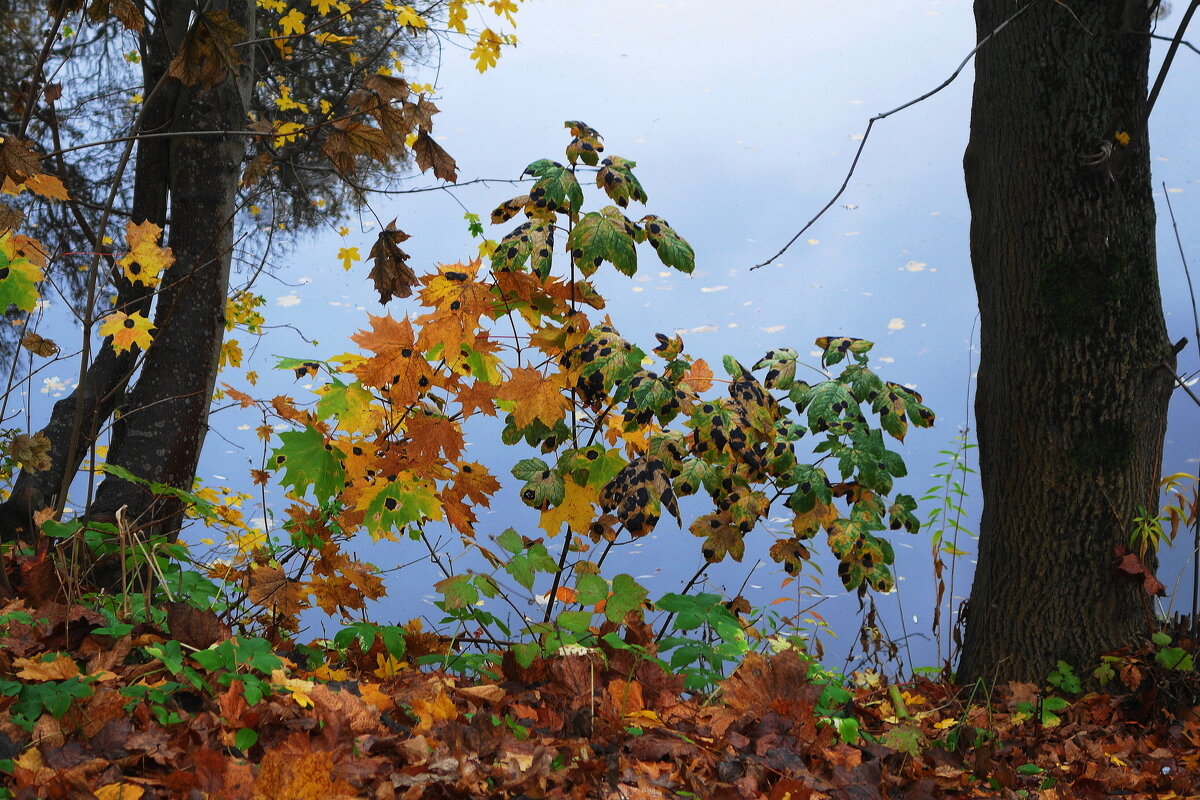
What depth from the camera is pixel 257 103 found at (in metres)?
5.09

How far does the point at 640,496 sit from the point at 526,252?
64 cm

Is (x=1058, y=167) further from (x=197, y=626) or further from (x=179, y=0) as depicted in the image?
(x=179, y=0)

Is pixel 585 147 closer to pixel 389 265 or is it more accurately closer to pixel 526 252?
pixel 526 252

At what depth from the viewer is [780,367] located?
2738 mm

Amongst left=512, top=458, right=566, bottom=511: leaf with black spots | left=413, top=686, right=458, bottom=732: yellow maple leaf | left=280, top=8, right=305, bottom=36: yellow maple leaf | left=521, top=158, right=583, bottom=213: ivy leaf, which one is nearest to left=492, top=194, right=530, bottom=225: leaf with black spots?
left=521, top=158, right=583, bottom=213: ivy leaf

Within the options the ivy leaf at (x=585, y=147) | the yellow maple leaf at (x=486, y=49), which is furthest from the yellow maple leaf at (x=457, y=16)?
the ivy leaf at (x=585, y=147)

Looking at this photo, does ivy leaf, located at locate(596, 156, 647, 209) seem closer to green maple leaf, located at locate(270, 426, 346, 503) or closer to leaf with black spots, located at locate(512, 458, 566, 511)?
leaf with black spots, located at locate(512, 458, 566, 511)

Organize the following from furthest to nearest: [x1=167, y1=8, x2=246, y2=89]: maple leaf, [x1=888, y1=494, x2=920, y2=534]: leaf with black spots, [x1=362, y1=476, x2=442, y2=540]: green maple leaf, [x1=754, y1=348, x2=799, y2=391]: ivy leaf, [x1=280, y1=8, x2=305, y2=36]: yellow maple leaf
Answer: [x1=280, y1=8, x2=305, y2=36]: yellow maple leaf → [x1=888, y1=494, x2=920, y2=534]: leaf with black spots → [x1=754, y1=348, x2=799, y2=391]: ivy leaf → [x1=362, y1=476, x2=442, y2=540]: green maple leaf → [x1=167, y1=8, x2=246, y2=89]: maple leaf

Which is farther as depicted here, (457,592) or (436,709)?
(457,592)

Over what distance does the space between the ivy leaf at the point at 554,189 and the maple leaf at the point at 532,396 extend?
426mm

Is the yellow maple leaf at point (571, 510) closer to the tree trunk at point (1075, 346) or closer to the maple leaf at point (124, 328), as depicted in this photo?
the maple leaf at point (124, 328)

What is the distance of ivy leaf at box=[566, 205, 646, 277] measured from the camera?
6.89ft

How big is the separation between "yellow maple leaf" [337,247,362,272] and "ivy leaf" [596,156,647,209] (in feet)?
9.25

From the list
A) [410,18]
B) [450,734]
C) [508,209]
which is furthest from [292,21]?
[450,734]
